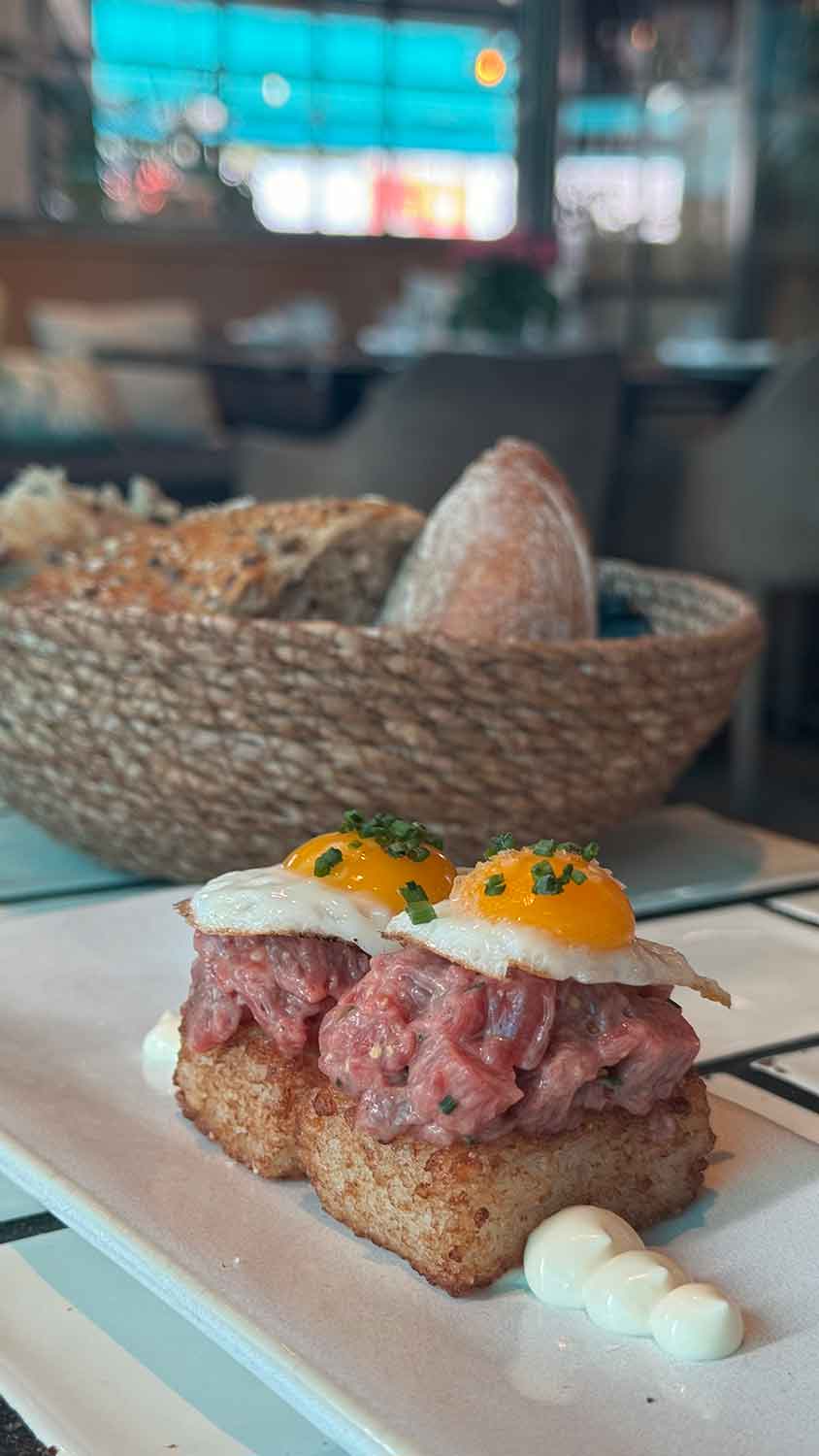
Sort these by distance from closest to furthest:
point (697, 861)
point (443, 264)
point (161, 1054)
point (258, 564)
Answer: point (161, 1054), point (258, 564), point (697, 861), point (443, 264)

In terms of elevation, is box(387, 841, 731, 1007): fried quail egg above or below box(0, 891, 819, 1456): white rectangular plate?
above

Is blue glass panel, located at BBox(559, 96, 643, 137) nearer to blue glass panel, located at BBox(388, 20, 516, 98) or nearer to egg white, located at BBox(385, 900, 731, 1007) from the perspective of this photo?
blue glass panel, located at BBox(388, 20, 516, 98)

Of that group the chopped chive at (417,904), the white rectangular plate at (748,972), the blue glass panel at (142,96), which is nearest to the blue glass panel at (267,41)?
the blue glass panel at (142,96)

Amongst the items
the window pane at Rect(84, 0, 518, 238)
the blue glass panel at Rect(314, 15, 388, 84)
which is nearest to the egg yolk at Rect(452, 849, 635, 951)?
the window pane at Rect(84, 0, 518, 238)

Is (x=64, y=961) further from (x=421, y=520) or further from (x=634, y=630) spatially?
(x=634, y=630)

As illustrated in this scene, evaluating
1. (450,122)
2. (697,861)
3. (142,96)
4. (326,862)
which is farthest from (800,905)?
(450,122)

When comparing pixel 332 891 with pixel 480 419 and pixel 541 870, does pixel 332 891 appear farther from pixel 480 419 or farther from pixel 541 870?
pixel 480 419
